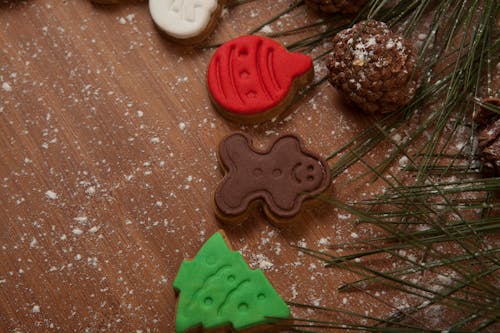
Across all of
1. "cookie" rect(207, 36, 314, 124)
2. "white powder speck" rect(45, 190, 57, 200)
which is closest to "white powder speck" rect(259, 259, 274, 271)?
"cookie" rect(207, 36, 314, 124)

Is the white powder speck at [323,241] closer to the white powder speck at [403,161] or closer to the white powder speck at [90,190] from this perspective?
the white powder speck at [403,161]

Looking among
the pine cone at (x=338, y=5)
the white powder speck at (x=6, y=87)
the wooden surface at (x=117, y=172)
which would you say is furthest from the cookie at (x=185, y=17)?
the white powder speck at (x=6, y=87)

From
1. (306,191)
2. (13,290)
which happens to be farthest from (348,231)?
(13,290)

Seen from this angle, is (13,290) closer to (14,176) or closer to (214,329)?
(14,176)

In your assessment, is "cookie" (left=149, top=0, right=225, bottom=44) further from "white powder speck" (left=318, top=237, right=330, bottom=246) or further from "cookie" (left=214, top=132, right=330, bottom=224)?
"white powder speck" (left=318, top=237, right=330, bottom=246)

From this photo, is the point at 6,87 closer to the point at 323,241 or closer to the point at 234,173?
the point at 234,173

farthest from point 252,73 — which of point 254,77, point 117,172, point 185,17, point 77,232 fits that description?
point 77,232

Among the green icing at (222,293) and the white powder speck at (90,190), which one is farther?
the white powder speck at (90,190)
